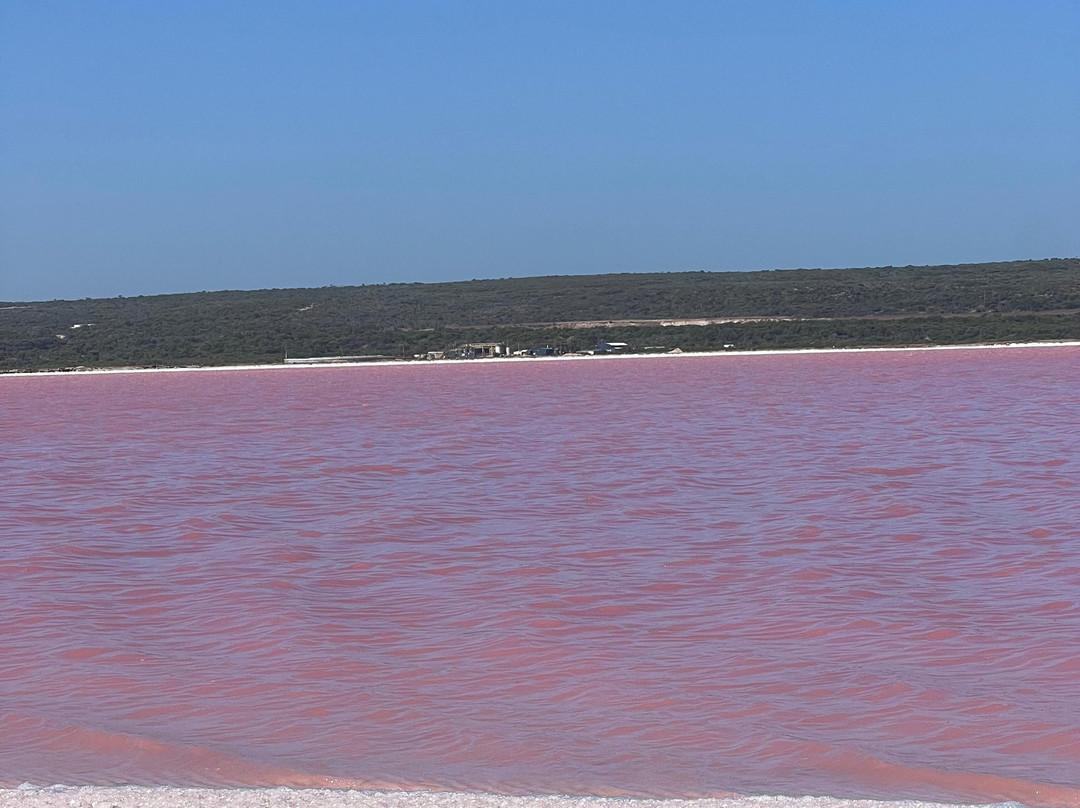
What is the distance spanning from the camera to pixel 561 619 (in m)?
6.14

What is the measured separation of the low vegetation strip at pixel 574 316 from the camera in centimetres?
5934

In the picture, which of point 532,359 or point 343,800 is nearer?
point 343,800

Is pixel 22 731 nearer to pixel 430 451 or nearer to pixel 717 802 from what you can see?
pixel 717 802

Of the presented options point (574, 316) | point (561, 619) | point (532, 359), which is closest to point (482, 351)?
point (532, 359)

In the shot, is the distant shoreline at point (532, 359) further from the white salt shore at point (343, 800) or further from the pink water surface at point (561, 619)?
the white salt shore at point (343, 800)

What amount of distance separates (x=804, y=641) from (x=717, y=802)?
7.46ft

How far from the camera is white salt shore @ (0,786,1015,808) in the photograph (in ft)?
11.1

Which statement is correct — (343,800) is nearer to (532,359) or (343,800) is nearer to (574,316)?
(532,359)

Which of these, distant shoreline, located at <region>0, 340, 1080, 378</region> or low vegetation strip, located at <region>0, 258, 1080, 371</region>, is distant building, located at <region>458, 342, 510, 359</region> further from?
low vegetation strip, located at <region>0, 258, 1080, 371</region>

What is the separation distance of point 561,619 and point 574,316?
230ft

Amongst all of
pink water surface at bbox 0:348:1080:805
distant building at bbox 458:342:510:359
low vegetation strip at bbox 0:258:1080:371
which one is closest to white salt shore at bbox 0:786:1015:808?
pink water surface at bbox 0:348:1080:805

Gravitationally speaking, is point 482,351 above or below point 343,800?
above

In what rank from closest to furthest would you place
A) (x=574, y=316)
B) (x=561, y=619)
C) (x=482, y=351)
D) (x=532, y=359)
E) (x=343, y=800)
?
(x=343, y=800)
(x=561, y=619)
(x=532, y=359)
(x=482, y=351)
(x=574, y=316)

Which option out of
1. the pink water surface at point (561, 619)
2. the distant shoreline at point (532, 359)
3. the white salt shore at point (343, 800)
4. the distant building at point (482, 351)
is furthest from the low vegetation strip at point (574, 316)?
the white salt shore at point (343, 800)
